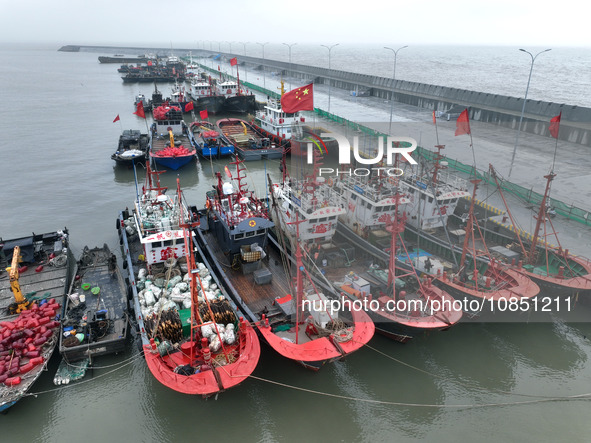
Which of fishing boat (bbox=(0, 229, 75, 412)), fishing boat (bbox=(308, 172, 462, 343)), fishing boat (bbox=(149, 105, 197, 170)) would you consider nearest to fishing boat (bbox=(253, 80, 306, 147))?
fishing boat (bbox=(149, 105, 197, 170))

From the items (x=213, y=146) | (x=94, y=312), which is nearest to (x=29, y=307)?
(x=94, y=312)

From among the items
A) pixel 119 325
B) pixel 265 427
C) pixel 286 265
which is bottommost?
pixel 265 427

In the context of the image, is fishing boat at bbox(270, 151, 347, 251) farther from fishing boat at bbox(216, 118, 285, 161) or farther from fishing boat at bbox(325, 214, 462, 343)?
fishing boat at bbox(216, 118, 285, 161)

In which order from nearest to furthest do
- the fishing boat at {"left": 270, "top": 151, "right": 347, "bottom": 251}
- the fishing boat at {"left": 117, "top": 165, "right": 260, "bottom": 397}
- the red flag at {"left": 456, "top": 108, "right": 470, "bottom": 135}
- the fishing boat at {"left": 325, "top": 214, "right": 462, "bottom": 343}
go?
the fishing boat at {"left": 117, "top": 165, "right": 260, "bottom": 397}, the fishing boat at {"left": 325, "top": 214, "right": 462, "bottom": 343}, the fishing boat at {"left": 270, "top": 151, "right": 347, "bottom": 251}, the red flag at {"left": 456, "top": 108, "right": 470, "bottom": 135}

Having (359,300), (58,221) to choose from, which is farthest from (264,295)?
(58,221)

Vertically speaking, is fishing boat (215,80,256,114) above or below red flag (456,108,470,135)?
below

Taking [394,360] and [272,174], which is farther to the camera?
[272,174]

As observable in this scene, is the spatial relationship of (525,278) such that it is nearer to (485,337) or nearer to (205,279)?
(485,337)
